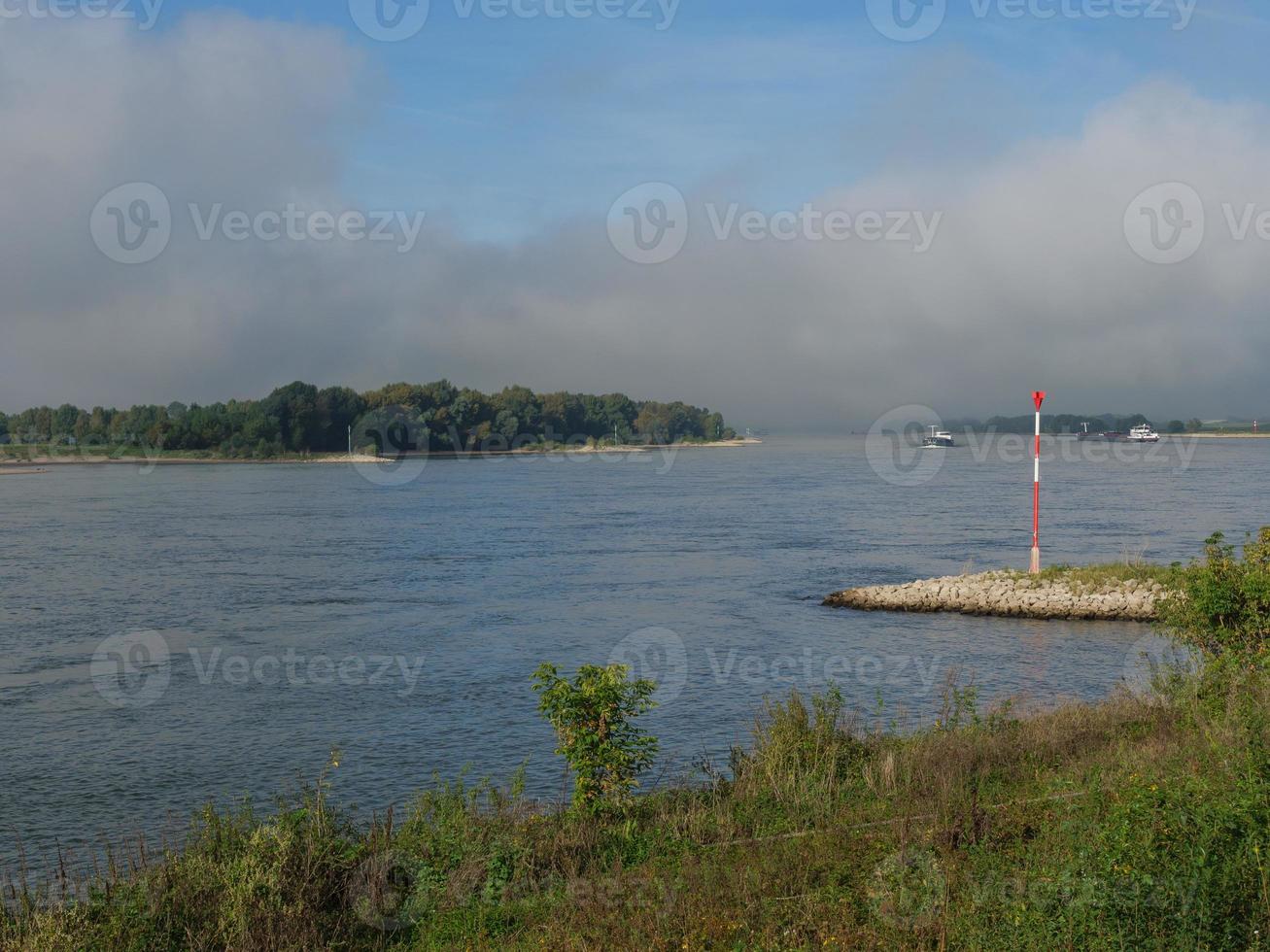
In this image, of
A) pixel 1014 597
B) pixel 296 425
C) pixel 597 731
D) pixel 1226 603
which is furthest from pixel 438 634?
pixel 296 425

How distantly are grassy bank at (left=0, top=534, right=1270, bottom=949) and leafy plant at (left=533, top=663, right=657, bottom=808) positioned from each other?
15cm

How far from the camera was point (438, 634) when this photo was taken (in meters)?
30.7

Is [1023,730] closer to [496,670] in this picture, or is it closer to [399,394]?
[496,670]

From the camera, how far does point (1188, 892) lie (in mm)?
6875

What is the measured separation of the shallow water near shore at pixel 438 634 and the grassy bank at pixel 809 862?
4.79m

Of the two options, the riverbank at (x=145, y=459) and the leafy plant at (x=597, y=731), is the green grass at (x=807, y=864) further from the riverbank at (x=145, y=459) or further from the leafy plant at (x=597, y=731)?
the riverbank at (x=145, y=459)

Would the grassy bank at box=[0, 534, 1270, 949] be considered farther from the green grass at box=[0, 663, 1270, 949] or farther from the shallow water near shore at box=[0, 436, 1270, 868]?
the shallow water near shore at box=[0, 436, 1270, 868]

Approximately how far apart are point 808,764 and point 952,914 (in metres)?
5.82

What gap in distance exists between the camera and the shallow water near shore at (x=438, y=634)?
18688mm

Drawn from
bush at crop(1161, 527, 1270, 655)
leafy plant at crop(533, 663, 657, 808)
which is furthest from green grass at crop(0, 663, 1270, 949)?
bush at crop(1161, 527, 1270, 655)

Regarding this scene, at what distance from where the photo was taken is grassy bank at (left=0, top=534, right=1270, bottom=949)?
7379mm

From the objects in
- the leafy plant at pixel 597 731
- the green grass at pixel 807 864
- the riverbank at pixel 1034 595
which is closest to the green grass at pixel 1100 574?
the riverbank at pixel 1034 595

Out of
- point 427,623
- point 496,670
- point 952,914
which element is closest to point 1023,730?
point 952,914

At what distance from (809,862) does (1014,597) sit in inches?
1003
